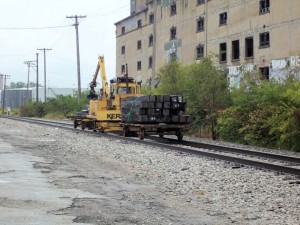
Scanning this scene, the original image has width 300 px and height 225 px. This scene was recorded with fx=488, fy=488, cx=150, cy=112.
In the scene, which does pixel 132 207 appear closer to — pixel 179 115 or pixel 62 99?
pixel 179 115

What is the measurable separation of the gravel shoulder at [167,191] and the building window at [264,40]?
88.5 ft

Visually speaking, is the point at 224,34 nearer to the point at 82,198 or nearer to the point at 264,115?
the point at 264,115

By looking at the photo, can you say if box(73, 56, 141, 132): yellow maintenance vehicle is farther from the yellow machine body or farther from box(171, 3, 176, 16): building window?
box(171, 3, 176, 16): building window

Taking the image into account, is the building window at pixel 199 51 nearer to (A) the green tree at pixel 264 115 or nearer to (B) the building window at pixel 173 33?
(B) the building window at pixel 173 33

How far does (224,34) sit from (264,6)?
19.7 ft

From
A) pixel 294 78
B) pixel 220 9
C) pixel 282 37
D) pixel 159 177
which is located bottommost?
pixel 159 177

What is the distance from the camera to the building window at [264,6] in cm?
4159

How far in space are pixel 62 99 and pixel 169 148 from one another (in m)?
51.8

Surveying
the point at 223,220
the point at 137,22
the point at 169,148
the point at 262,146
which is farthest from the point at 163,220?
the point at 137,22

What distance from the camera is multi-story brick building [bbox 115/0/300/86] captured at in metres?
39.1

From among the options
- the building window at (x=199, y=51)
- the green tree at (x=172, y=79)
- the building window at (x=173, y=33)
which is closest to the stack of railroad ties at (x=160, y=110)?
the green tree at (x=172, y=79)

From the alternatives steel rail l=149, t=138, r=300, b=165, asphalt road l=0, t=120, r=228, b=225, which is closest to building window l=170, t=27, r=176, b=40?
steel rail l=149, t=138, r=300, b=165

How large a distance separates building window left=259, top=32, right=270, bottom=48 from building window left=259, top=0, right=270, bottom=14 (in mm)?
1930

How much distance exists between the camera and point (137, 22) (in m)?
68.2
